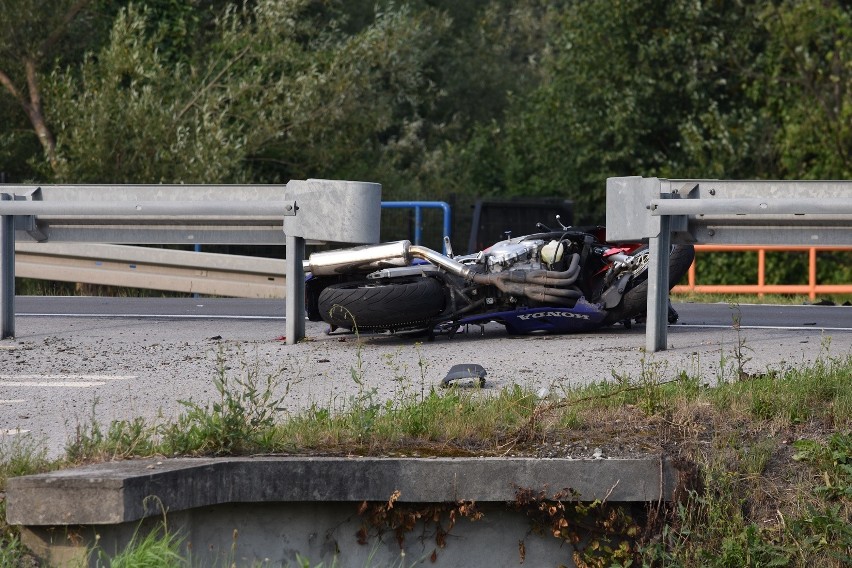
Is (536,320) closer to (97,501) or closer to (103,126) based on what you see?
(97,501)

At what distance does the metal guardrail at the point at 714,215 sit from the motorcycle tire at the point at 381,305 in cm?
135

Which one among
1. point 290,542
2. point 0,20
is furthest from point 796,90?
point 290,542

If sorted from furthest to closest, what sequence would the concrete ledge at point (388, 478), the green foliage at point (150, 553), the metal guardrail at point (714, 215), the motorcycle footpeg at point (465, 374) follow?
1. the metal guardrail at point (714, 215)
2. the motorcycle footpeg at point (465, 374)
3. the concrete ledge at point (388, 478)
4. the green foliage at point (150, 553)

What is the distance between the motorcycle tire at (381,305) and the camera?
27.5ft

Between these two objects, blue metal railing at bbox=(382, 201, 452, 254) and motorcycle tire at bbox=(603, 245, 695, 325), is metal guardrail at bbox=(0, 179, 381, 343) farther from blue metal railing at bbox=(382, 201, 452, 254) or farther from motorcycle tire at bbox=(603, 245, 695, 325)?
blue metal railing at bbox=(382, 201, 452, 254)

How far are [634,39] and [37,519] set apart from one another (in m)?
22.0

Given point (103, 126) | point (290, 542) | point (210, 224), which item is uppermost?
point (103, 126)

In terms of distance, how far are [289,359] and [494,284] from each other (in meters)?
1.65

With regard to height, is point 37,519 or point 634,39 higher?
point 634,39

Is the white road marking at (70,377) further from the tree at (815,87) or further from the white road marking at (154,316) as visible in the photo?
the tree at (815,87)

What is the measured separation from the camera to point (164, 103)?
2078 centimetres

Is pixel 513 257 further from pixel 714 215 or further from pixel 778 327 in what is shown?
pixel 778 327

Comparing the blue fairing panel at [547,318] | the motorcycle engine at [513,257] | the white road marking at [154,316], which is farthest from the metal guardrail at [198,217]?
the white road marking at [154,316]

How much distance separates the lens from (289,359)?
7.91 m
